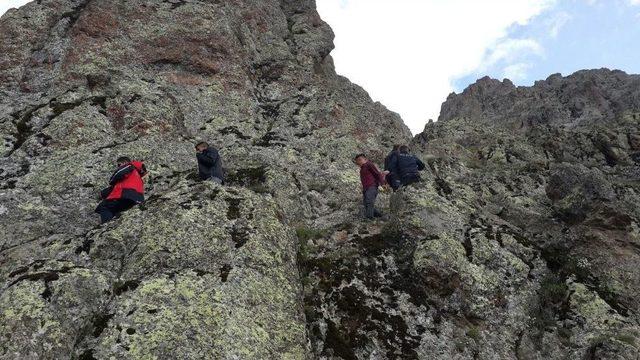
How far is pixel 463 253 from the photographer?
2123 cm

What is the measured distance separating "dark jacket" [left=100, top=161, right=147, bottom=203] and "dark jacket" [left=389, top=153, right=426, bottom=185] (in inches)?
495

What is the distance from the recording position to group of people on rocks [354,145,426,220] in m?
24.4

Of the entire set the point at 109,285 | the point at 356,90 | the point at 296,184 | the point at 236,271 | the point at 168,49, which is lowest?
the point at 109,285

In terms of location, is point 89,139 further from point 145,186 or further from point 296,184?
point 296,184

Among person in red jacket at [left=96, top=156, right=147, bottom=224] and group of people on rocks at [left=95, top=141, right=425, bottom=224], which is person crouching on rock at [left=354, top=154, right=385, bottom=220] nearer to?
group of people on rocks at [left=95, top=141, right=425, bottom=224]

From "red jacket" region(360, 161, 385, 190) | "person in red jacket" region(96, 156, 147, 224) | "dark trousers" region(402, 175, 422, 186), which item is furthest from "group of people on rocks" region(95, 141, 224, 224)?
"dark trousers" region(402, 175, 422, 186)

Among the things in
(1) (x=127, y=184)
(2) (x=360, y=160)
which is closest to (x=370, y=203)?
(2) (x=360, y=160)

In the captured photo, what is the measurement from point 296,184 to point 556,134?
32621 millimetres

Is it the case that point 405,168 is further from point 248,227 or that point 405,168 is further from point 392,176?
point 248,227

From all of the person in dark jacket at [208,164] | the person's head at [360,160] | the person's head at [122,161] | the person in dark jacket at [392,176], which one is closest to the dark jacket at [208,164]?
the person in dark jacket at [208,164]

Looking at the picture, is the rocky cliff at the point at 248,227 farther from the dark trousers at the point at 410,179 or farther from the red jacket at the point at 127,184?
the red jacket at the point at 127,184

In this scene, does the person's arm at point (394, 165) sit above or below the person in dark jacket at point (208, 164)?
above

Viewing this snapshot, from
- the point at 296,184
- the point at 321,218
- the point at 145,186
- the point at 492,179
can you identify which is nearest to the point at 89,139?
the point at 145,186

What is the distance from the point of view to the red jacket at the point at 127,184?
20.9 metres
